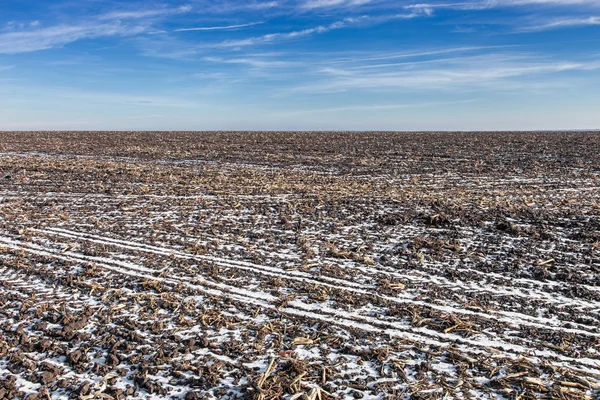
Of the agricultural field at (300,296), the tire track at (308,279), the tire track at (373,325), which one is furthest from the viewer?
the tire track at (308,279)

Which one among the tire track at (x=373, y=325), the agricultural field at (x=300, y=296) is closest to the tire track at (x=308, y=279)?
the agricultural field at (x=300, y=296)

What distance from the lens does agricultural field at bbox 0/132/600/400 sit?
12.3 feet

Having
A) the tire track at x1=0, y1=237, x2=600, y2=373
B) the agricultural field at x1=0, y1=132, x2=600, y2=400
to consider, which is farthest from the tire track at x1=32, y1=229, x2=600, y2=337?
the tire track at x1=0, y1=237, x2=600, y2=373

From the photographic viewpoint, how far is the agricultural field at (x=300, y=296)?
3758 millimetres

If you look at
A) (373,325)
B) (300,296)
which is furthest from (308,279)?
(373,325)

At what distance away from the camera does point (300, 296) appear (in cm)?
533

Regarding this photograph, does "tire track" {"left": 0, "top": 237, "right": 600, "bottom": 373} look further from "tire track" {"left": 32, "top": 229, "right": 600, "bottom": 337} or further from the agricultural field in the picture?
"tire track" {"left": 32, "top": 229, "right": 600, "bottom": 337}

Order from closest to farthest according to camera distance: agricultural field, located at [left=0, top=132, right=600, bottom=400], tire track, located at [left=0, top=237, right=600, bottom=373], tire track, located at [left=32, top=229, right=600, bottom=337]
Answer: agricultural field, located at [left=0, top=132, right=600, bottom=400] < tire track, located at [left=0, top=237, right=600, bottom=373] < tire track, located at [left=32, top=229, right=600, bottom=337]

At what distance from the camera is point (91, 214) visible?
9.27 m

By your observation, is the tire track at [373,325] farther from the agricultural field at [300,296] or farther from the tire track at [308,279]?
the tire track at [308,279]

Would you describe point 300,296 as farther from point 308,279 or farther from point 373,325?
point 373,325

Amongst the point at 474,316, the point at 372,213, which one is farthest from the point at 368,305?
the point at 372,213

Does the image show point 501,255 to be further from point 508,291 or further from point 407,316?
point 407,316

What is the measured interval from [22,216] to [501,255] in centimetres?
885
